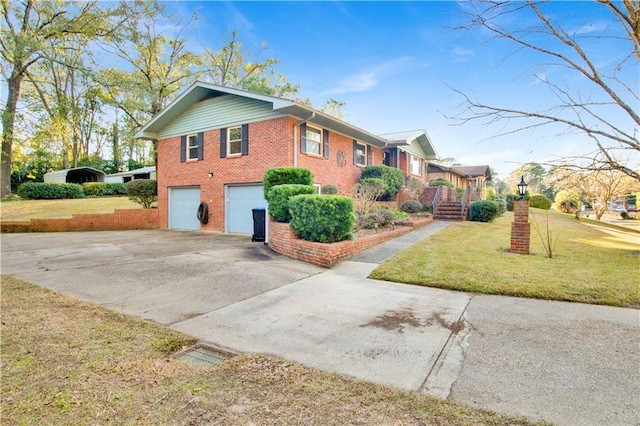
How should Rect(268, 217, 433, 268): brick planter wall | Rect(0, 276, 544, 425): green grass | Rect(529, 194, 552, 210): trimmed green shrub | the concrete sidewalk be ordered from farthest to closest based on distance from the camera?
1. Rect(529, 194, 552, 210): trimmed green shrub
2. Rect(268, 217, 433, 268): brick planter wall
3. the concrete sidewalk
4. Rect(0, 276, 544, 425): green grass

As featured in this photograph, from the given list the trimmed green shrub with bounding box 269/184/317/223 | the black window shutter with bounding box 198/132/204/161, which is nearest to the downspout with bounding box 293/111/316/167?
the trimmed green shrub with bounding box 269/184/317/223

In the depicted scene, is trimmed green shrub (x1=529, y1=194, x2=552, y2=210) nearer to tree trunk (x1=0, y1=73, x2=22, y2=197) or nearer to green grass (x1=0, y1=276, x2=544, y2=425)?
green grass (x1=0, y1=276, x2=544, y2=425)

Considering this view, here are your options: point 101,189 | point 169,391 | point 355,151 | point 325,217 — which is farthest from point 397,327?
point 101,189

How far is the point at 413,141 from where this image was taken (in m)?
21.7

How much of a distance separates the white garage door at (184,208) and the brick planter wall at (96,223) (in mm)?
1109

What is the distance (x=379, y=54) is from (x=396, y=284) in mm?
8699

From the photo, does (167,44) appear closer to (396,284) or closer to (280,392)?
(396,284)

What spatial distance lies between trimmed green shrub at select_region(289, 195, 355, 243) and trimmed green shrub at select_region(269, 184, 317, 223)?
871mm

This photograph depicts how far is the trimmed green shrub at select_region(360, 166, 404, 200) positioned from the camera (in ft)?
53.5

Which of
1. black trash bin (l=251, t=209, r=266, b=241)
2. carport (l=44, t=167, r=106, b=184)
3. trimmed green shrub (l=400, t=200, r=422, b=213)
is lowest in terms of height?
black trash bin (l=251, t=209, r=266, b=241)

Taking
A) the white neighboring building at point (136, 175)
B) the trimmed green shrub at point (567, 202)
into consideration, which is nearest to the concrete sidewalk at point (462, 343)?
the white neighboring building at point (136, 175)

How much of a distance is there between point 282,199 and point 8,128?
21.1 meters

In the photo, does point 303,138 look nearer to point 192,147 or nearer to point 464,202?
point 192,147

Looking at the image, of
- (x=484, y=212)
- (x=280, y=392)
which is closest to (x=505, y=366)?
(x=280, y=392)
